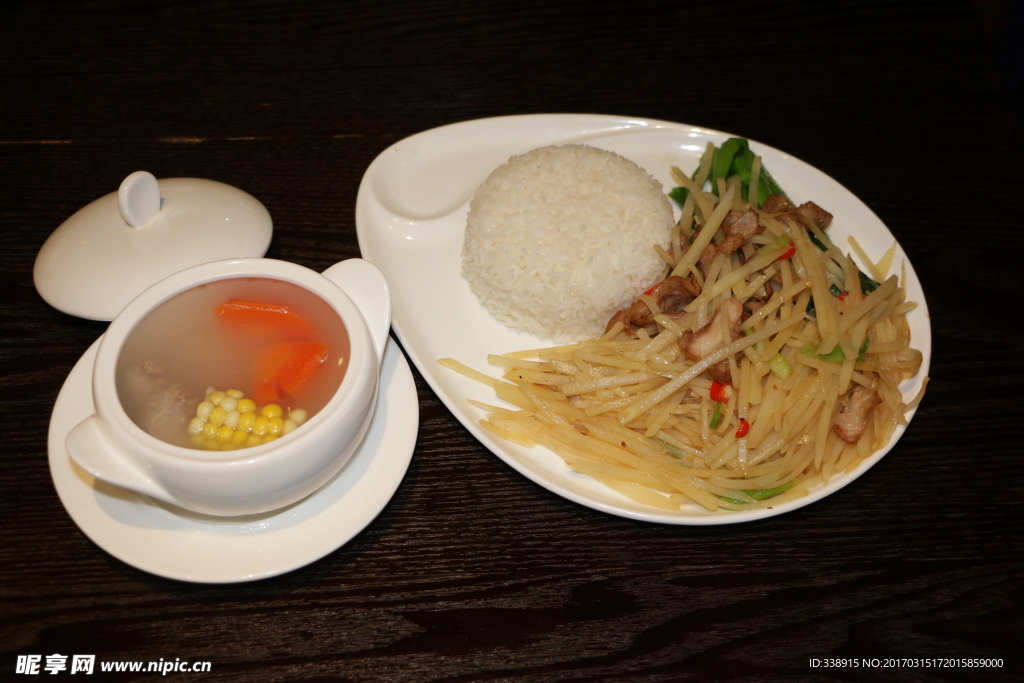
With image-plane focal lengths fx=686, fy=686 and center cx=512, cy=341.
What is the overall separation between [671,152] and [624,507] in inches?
65.2

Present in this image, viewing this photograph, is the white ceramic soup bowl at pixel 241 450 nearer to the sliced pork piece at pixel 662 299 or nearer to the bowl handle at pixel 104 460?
the bowl handle at pixel 104 460

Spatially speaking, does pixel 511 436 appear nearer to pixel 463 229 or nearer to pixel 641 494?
pixel 641 494

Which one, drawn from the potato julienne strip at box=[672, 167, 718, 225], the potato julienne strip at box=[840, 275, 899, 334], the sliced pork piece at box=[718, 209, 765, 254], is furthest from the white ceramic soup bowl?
the potato julienne strip at box=[840, 275, 899, 334]

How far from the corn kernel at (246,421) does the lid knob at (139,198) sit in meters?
0.89

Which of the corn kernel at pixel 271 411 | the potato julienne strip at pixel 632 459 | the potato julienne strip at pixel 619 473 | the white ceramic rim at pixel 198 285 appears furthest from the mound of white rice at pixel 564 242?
the corn kernel at pixel 271 411

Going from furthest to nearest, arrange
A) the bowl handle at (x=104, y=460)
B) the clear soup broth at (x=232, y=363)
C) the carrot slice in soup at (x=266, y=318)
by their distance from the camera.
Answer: the carrot slice in soup at (x=266, y=318)
the clear soup broth at (x=232, y=363)
the bowl handle at (x=104, y=460)

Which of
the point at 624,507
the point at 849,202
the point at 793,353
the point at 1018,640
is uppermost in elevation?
the point at 849,202

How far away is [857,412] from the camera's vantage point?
7.16 feet

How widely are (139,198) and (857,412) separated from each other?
2347 mm

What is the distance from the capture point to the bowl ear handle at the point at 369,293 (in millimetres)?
1811

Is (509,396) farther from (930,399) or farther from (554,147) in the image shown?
(930,399)

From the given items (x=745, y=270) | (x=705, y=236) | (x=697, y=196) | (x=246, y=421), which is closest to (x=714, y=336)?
(x=745, y=270)

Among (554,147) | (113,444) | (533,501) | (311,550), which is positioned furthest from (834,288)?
(113,444)

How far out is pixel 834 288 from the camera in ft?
8.14
